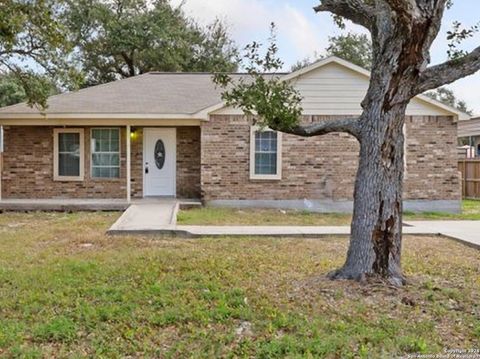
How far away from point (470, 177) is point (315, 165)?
9.46m

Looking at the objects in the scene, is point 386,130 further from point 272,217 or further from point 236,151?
point 236,151

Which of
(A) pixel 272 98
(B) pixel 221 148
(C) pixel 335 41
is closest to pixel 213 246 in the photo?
(A) pixel 272 98

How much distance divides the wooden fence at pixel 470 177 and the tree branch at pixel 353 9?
15.2 metres

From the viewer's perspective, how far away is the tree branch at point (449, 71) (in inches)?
204

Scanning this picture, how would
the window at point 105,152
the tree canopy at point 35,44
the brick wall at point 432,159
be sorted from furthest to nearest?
the window at point 105,152 → the brick wall at point 432,159 → the tree canopy at point 35,44

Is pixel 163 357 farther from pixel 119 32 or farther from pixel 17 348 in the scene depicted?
pixel 119 32

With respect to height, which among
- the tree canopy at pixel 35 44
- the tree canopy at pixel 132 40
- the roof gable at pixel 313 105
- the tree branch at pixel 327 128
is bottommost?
the tree branch at pixel 327 128

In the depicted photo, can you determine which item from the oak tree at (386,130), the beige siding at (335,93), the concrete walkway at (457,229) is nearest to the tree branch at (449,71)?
the oak tree at (386,130)

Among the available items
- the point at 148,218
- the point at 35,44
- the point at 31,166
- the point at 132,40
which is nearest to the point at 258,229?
the point at 148,218

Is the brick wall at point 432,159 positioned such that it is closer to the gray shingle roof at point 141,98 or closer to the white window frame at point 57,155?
the gray shingle roof at point 141,98

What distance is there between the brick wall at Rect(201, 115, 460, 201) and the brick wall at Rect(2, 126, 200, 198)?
45.2 inches

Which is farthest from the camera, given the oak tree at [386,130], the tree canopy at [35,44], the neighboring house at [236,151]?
the neighboring house at [236,151]

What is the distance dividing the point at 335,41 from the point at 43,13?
2422 cm

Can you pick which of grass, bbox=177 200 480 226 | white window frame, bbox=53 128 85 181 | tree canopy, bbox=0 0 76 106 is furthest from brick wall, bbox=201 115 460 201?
tree canopy, bbox=0 0 76 106
